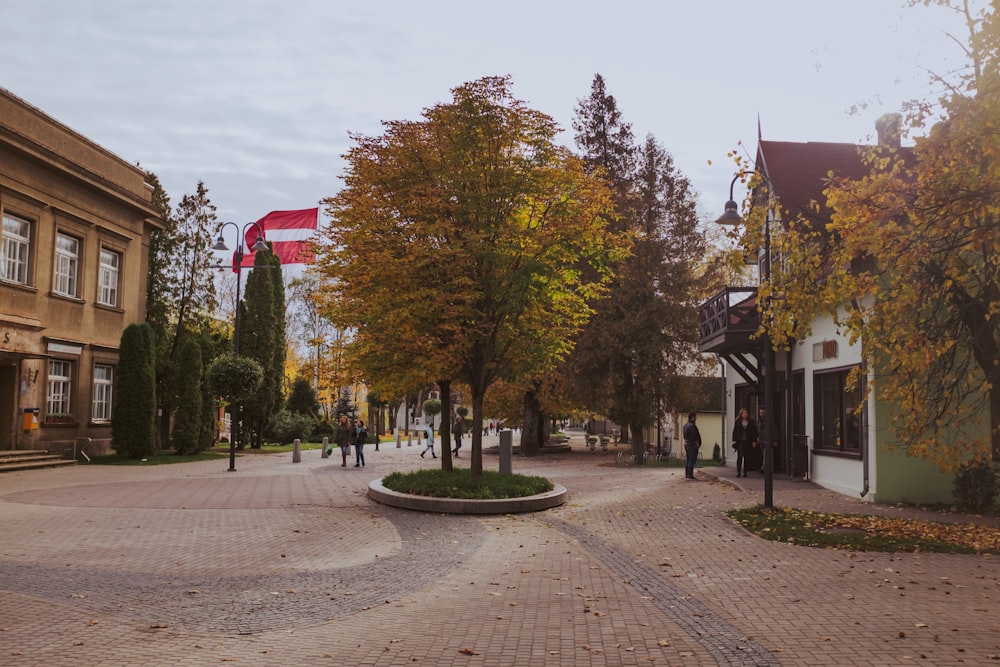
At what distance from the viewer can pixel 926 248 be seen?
1187 centimetres

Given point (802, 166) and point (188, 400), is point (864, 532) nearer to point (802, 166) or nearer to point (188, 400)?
point (802, 166)

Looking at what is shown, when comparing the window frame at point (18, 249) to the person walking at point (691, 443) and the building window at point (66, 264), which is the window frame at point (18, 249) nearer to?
the building window at point (66, 264)

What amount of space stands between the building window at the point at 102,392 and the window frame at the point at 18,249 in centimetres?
455

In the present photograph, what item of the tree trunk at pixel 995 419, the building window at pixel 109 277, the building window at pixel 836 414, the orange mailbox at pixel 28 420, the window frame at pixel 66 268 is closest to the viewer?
the tree trunk at pixel 995 419

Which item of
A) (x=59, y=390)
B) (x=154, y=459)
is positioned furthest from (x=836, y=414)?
(x=59, y=390)

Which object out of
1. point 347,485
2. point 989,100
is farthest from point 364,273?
point 989,100

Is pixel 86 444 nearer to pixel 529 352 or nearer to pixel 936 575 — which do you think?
pixel 529 352

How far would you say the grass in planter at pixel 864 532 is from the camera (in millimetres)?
11234

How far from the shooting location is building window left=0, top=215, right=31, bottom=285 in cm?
2442

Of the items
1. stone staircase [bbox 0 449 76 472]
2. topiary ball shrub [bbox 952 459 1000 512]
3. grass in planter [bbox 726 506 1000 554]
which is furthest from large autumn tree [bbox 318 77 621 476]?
stone staircase [bbox 0 449 76 472]

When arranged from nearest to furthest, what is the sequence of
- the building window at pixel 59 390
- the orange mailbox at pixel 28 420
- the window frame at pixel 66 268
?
the orange mailbox at pixel 28 420 → the building window at pixel 59 390 → the window frame at pixel 66 268

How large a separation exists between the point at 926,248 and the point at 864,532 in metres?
4.18

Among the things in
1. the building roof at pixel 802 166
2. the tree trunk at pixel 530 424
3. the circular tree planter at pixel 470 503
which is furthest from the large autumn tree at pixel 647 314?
the circular tree planter at pixel 470 503

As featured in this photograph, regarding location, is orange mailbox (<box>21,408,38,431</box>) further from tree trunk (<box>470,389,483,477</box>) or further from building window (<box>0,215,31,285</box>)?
tree trunk (<box>470,389,483,477</box>)
